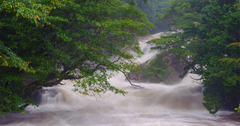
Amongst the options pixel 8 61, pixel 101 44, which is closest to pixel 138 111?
pixel 101 44

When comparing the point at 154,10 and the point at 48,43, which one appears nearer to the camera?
the point at 48,43

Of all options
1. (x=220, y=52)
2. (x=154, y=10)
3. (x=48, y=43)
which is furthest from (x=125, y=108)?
(x=154, y=10)

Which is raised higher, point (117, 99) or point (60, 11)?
point (60, 11)

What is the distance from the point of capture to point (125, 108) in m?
14.5

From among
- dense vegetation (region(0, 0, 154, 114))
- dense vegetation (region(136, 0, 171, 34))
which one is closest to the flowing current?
dense vegetation (region(0, 0, 154, 114))

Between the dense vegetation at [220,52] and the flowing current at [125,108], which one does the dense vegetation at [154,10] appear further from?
the dense vegetation at [220,52]

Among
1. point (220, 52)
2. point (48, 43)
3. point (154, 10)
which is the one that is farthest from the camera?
point (154, 10)

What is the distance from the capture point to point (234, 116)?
11.1 m

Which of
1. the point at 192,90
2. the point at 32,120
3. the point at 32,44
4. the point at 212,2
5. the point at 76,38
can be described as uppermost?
the point at 212,2

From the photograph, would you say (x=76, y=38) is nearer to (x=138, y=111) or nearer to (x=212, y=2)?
(x=138, y=111)

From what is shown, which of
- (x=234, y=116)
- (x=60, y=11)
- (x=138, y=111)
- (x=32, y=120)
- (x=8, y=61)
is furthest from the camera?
(x=138, y=111)

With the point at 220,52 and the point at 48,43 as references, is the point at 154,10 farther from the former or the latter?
the point at 48,43

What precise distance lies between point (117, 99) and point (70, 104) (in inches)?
144

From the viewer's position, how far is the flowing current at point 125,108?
10555 mm
